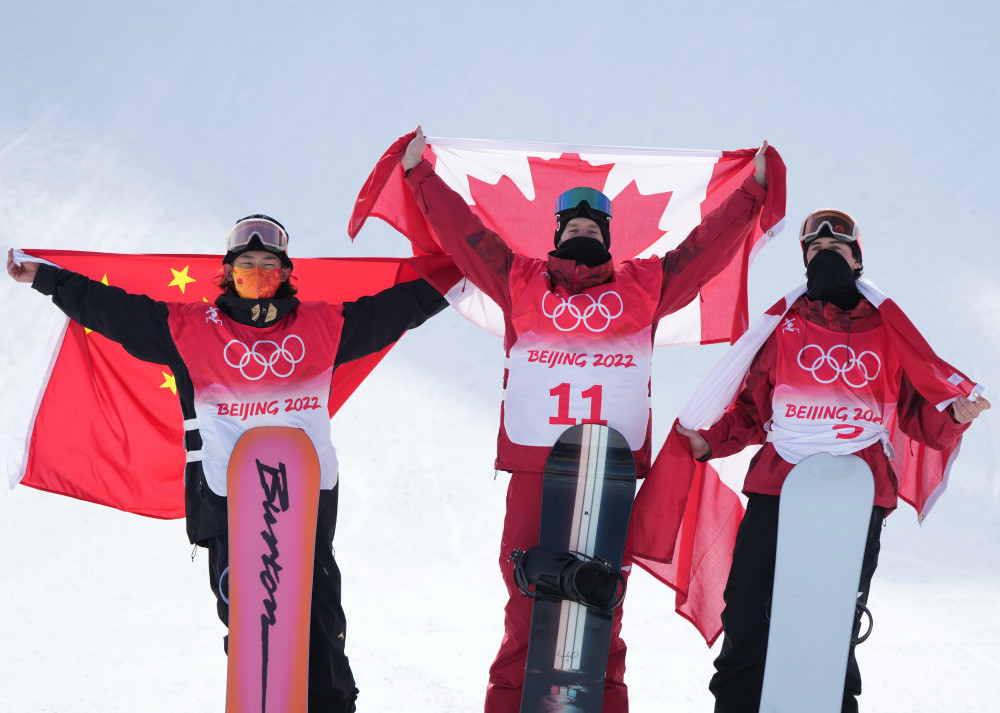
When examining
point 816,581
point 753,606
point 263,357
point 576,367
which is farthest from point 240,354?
point 816,581

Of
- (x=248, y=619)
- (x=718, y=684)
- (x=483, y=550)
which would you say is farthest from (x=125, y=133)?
(x=718, y=684)

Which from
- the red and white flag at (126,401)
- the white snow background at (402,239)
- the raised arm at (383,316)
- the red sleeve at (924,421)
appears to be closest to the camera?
the red sleeve at (924,421)

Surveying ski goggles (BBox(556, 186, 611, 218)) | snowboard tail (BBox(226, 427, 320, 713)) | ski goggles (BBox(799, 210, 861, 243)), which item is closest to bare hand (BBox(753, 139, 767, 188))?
ski goggles (BBox(799, 210, 861, 243))

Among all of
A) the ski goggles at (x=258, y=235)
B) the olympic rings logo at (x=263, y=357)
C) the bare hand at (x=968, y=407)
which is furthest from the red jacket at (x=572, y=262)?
the bare hand at (x=968, y=407)

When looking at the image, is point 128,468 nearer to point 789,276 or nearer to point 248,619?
point 248,619

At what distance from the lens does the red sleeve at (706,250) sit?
125 inches

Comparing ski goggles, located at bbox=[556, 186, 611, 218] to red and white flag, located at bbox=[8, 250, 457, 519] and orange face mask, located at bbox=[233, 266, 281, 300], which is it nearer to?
red and white flag, located at bbox=[8, 250, 457, 519]

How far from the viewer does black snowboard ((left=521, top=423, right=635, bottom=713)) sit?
9.59 feet

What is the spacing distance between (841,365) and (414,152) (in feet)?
4.74

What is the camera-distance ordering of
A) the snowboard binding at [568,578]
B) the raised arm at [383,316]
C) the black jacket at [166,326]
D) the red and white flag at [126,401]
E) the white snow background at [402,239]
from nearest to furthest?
the snowboard binding at [568,578] < the black jacket at [166,326] < the raised arm at [383,316] < the red and white flag at [126,401] < the white snow background at [402,239]

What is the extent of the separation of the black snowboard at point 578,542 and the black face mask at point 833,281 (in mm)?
722

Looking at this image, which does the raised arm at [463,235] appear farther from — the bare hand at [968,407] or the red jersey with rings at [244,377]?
the bare hand at [968,407]

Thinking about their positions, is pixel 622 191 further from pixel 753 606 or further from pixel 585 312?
pixel 753 606

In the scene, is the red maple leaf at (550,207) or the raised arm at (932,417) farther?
the red maple leaf at (550,207)
